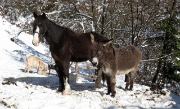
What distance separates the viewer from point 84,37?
10258 mm

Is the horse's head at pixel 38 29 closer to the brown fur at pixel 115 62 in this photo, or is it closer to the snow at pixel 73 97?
the snow at pixel 73 97

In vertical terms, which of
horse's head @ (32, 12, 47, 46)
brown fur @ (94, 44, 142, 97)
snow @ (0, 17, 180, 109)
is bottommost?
snow @ (0, 17, 180, 109)

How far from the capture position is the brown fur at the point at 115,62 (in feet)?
32.9

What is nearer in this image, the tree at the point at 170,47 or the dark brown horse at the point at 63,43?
the dark brown horse at the point at 63,43

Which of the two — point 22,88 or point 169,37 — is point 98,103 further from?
point 169,37

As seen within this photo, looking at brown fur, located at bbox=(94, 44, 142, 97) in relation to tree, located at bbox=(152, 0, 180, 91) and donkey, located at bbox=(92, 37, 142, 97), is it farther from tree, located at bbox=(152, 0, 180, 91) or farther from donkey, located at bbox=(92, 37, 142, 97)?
tree, located at bbox=(152, 0, 180, 91)

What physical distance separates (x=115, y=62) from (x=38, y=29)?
9.03 ft

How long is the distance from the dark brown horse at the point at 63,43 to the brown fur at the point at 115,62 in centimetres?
43

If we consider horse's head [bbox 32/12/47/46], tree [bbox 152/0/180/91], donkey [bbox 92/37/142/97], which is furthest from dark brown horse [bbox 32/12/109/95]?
tree [bbox 152/0/180/91]

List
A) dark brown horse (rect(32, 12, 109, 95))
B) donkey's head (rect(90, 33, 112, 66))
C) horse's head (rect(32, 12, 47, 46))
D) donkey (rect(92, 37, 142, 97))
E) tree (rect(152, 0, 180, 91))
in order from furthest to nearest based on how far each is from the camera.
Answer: tree (rect(152, 0, 180, 91)), donkey (rect(92, 37, 142, 97)), donkey's head (rect(90, 33, 112, 66)), dark brown horse (rect(32, 12, 109, 95)), horse's head (rect(32, 12, 47, 46))

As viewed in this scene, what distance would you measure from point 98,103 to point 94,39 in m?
2.18

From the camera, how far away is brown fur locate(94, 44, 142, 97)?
10.0 metres

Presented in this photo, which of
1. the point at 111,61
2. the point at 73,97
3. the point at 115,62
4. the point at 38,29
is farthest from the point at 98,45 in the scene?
the point at 38,29

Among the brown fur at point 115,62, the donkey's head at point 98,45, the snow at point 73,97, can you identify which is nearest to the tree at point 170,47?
the snow at point 73,97
